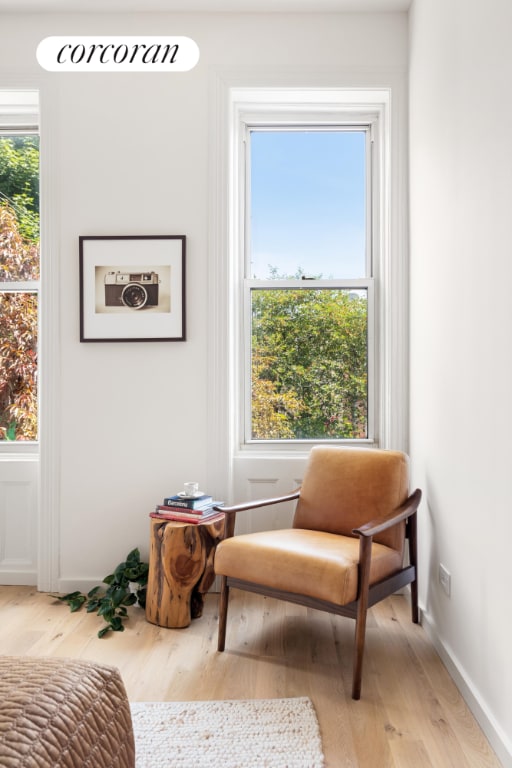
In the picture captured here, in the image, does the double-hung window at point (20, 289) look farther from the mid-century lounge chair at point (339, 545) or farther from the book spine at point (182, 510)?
the mid-century lounge chair at point (339, 545)

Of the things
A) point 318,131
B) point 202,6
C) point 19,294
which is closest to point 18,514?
point 19,294

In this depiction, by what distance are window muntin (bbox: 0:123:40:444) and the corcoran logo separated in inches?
62.8

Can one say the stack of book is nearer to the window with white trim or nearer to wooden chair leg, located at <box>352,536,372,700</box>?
the window with white trim

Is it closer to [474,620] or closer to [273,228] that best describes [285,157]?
[273,228]

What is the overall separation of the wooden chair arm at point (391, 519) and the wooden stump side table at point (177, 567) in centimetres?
74

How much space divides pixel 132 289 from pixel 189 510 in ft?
3.89

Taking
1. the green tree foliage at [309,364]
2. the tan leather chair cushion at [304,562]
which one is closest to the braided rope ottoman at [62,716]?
the tan leather chair cushion at [304,562]

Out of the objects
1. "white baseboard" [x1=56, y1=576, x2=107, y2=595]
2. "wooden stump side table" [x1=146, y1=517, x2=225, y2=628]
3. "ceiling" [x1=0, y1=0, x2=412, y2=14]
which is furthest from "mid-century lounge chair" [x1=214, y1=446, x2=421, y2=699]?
"ceiling" [x1=0, y1=0, x2=412, y2=14]

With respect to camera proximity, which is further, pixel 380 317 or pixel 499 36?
pixel 380 317

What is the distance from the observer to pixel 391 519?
2.24m

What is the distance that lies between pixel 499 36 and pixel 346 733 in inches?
85.1

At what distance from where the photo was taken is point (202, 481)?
117 inches

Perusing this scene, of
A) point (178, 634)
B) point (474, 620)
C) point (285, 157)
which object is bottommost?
point (178, 634)

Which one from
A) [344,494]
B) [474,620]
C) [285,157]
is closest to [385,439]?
[344,494]
